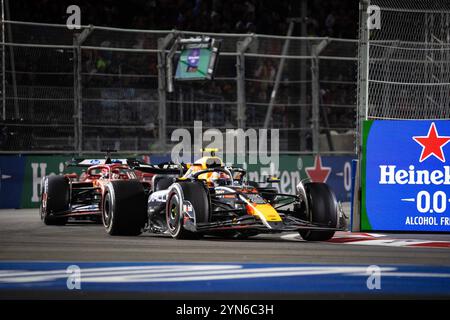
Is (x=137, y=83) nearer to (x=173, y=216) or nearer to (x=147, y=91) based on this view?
(x=147, y=91)

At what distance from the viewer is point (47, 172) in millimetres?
20844

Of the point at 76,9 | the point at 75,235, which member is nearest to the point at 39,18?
the point at 76,9

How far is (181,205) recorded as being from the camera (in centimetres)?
1268

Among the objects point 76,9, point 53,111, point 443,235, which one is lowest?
point 443,235

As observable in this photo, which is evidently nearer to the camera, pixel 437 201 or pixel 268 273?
pixel 268 273

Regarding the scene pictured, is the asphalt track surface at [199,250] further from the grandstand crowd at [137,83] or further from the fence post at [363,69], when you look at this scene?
the grandstand crowd at [137,83]

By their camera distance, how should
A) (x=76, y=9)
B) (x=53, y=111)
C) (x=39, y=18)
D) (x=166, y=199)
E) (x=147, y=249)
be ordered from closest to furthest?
(x=147, y=249)
(x=166, y=199)
(x=53, y=111)
(x=76, y=9)
(x=39, y=18)

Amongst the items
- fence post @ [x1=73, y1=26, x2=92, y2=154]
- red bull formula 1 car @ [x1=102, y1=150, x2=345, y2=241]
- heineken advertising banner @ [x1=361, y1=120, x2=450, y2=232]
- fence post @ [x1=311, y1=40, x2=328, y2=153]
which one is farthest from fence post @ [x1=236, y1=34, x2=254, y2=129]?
heineken advertising banner @ [x1=361, y1=120, x2=450, y2=232]

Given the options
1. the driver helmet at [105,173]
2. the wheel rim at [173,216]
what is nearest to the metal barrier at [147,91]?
the driver helmet at [105,173]

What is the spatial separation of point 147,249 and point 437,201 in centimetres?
438

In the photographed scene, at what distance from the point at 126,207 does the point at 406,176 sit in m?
3.92

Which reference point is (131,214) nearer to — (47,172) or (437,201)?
(437,201)

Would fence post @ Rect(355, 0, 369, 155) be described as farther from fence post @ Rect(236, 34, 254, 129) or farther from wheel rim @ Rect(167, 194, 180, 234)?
fence post @ Rect(236, 34, 254, 129)

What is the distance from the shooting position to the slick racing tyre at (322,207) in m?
13.1
